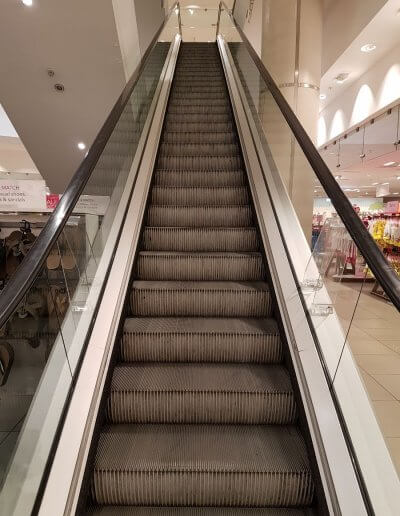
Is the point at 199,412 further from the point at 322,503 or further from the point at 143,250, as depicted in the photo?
the point at 143,250

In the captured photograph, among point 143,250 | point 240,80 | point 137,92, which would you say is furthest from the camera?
point 240,80

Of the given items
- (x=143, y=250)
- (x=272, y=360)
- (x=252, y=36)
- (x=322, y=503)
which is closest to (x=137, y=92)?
(x=143, y=250)

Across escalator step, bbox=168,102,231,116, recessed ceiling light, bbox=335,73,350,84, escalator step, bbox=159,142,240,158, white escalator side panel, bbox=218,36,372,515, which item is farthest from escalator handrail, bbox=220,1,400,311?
recessed ceiling light, bbox=335,73,350,84

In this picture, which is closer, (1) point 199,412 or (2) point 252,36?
(1) point 199,412

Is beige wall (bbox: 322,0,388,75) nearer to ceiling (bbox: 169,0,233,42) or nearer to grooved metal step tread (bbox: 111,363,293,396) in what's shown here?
grooved metal step tread (bbox: 111,363,293,396)

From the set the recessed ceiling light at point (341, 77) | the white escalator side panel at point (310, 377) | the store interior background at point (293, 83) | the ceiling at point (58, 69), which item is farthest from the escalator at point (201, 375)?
the recessed ceiling light at point (341, 77)

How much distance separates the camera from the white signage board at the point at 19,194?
440 cm

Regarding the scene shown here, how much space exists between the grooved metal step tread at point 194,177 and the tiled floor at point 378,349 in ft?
5.69

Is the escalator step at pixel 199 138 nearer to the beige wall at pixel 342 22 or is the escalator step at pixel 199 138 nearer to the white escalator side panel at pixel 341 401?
the white escalator side panel at pixel 341 401

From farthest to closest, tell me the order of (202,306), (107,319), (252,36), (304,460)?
(252,36)
(202,306)
(107,319)
(304,460)

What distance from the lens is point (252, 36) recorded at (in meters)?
10.1

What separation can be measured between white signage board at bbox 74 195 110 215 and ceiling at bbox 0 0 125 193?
13.7 ft

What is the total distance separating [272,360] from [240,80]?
4.45m

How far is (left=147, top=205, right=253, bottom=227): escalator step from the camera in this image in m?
3.19
